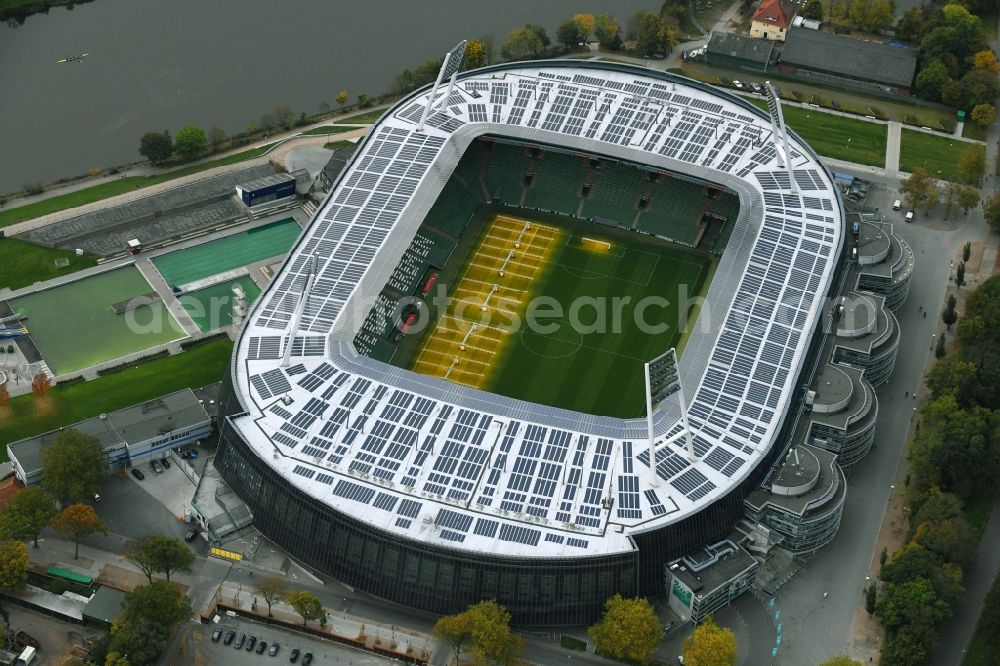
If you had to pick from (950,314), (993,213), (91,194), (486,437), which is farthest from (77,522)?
(993,213)

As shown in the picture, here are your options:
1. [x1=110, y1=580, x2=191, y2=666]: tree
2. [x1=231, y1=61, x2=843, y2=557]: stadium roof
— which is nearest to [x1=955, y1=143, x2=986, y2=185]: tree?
[x1=231, y1=61, x2=843, y2=557]: stadium roof

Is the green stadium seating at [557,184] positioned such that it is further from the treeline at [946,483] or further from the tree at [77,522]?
the tree at [77,522]

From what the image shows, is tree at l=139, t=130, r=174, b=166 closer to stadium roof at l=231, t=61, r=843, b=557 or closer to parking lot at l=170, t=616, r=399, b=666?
stadium roof at l=231, t=61, r=843, b=557

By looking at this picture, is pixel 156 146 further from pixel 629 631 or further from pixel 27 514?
pixel 629 631

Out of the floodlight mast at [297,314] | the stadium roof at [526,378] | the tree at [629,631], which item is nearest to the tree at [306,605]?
the stadium roof at [526,378]

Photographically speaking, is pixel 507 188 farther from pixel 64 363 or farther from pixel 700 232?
pixel 64 363

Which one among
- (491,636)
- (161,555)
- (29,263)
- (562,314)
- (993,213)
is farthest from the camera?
(993,213)
